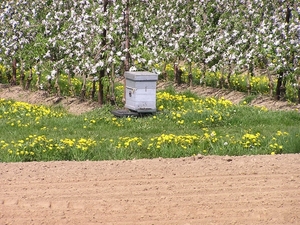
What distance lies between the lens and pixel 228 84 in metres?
16.7

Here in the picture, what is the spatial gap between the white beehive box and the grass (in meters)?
0.25

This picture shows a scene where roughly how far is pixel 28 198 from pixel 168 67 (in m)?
13.7

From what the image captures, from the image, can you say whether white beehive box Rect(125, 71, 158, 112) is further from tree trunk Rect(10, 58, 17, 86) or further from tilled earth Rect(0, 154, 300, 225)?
tree trunk Rect(10, 58, 17, 86)

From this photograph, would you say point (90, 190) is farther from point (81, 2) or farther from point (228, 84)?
point (228, 84)

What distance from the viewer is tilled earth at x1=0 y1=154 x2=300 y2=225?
20.7 feet

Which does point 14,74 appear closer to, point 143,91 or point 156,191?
point 143,91

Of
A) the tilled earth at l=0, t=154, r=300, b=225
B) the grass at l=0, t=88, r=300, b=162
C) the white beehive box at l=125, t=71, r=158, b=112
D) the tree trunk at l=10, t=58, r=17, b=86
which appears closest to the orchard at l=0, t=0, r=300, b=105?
the tree trunk at l=10, t=58, r=17, b=86

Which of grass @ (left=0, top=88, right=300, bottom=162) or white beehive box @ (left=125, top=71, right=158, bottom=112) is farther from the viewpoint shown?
white beehive box @ (left=125, top=71, right=158, bottom=112)

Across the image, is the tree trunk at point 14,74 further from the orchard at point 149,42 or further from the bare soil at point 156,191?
the bare soil at point 156,191

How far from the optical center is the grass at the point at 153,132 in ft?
29.6

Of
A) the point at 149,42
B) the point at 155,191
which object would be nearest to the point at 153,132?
the point at 155,191

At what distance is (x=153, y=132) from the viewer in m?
11.0

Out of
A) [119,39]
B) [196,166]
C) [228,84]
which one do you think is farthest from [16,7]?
[196,166]

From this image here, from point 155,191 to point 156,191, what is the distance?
10 mm
